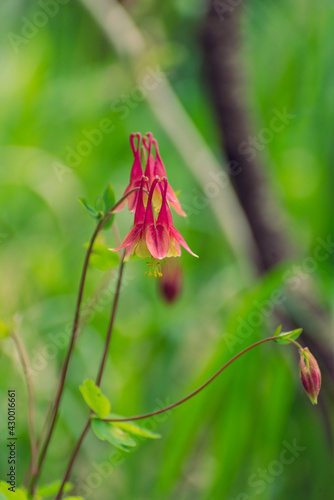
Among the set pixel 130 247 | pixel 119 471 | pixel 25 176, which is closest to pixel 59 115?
pixel 25 176

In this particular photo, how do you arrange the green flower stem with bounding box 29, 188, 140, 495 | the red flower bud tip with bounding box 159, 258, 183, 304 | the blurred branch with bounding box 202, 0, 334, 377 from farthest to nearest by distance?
the red flower bud tip with bounding box 159, 258, 183, 304 < the blurred branch with bounding box 202, 0, 334, 377 < the green flower stem with bounding box 29, 188, 140, 495

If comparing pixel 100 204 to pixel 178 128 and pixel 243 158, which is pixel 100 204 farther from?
pixel 178 128

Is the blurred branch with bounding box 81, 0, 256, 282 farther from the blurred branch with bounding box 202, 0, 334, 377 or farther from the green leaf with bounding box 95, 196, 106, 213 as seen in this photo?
the green leaf with bounding box 95, 196, 106, 213

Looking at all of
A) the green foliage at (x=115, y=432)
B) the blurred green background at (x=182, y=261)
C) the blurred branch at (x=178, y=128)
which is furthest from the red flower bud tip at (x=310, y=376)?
the blurred branch at (x=178, y=128)

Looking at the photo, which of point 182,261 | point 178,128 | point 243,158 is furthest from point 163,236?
point 182,261

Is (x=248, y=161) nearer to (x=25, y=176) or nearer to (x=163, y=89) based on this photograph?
(x=163, y=89)

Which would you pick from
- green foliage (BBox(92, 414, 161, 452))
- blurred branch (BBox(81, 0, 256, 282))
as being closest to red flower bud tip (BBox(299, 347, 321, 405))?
green foliage (BBox(92, 414, 161, 452))

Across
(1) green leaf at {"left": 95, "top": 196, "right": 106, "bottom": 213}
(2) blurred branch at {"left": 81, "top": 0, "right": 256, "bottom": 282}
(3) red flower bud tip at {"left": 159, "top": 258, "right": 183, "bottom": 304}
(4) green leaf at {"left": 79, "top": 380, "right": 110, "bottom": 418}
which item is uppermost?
(2) blurred branch at {"left": 81, "top": 0, "right": 256, "bottom": 282}
